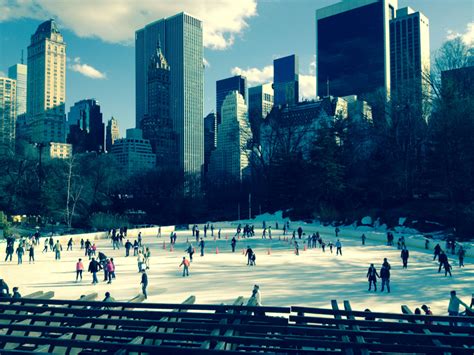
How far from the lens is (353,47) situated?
584 ft

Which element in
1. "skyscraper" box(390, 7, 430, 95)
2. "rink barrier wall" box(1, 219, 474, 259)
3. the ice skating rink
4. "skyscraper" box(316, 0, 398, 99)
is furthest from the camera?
"skyscraper" box(390, 7, 430, 95)

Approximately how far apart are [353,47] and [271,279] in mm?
177846

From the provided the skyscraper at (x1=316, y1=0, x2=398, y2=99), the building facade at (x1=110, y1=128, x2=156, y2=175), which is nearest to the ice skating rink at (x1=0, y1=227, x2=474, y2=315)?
the skyscraper at (x1=316, y1=0, x2=398, y2=99)

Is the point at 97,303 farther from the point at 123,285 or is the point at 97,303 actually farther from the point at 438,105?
the point at 438,105

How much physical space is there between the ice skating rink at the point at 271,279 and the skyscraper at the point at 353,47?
156m

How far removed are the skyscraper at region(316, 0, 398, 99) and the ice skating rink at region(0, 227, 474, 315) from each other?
511 feet

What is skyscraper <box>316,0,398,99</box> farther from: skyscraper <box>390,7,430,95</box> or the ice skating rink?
the ice skating rink

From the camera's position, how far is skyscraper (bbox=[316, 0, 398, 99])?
170500mm

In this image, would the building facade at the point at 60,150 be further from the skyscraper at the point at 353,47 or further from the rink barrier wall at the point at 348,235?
the rink barrier wall at the point at 348,235

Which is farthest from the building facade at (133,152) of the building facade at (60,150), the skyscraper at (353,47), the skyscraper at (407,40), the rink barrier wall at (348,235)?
the rink barrier wall at (348,235)

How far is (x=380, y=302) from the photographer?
14641mm

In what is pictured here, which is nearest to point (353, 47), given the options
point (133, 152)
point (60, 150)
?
point (133, 152)

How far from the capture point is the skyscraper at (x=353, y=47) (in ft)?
559

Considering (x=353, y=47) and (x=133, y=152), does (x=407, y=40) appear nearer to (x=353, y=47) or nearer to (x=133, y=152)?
(x=353, y=47)
